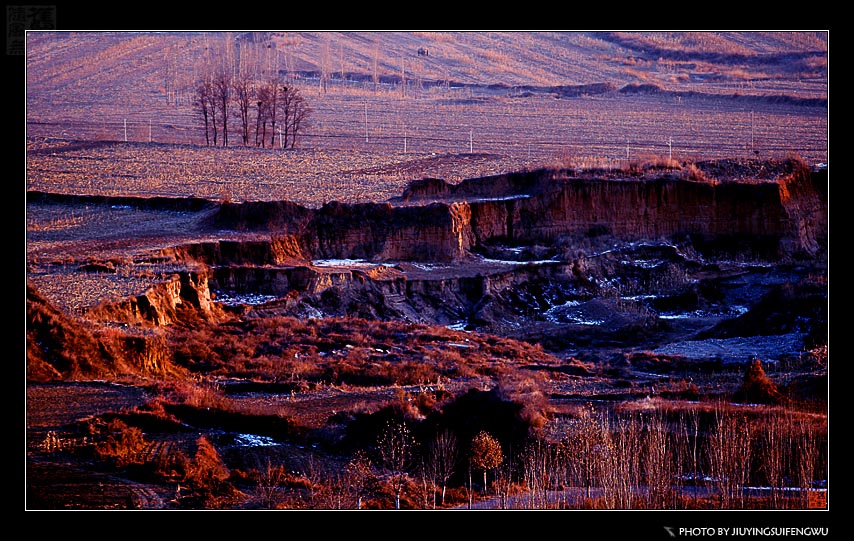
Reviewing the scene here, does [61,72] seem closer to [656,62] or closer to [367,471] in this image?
[656,62]

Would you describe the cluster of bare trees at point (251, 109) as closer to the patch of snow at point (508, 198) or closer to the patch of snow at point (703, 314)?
the patch of snow at point (508, 198)

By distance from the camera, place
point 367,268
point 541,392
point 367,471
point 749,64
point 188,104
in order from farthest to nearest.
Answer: point 749,64, point 188,104, point 367,268, point 541,392, point 367,471

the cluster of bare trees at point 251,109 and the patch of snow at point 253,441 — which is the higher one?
the cluster of bare trees at point 251,109

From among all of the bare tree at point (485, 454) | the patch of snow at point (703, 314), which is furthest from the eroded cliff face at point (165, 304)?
the patch of snow at point (703, 314)

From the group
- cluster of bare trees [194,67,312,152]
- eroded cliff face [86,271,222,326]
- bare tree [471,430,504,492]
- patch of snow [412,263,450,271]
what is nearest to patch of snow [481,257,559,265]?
patch of snow [412,263,450,271]

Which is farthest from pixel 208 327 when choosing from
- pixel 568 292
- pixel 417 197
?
pixel 417 197

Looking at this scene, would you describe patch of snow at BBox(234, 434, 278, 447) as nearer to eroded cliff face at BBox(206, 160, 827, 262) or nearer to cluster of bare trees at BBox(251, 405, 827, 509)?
cluster of bare trees at BBox(251, 405, 827, 509)
